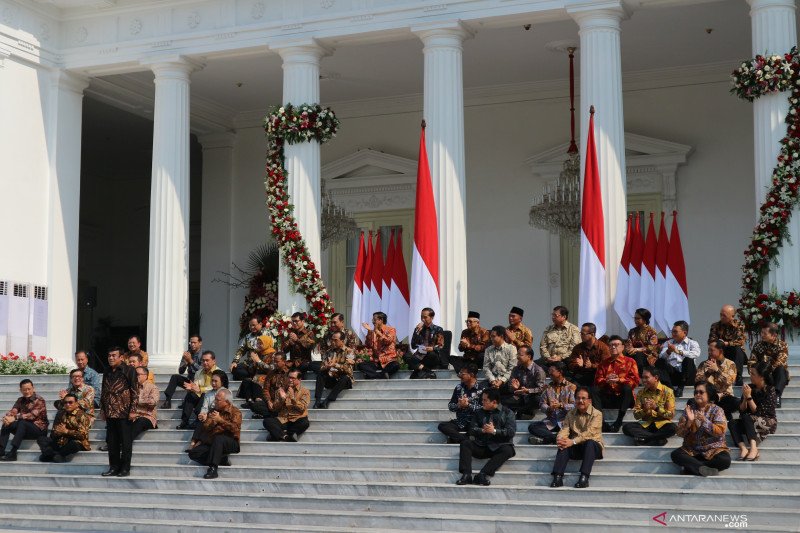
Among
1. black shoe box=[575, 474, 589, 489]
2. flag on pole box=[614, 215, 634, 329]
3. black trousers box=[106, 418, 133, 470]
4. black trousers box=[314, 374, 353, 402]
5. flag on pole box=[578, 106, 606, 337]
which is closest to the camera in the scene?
black shoe box=[575, 474, 589, 489]

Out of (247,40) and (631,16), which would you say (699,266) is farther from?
(247,40)

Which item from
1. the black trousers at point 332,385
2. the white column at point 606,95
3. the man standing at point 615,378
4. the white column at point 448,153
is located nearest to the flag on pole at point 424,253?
the white column at point 448,153

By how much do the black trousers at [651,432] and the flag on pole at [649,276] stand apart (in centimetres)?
391

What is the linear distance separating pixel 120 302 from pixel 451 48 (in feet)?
50.6

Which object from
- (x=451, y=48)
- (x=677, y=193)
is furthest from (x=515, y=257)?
(x=451, y=48)

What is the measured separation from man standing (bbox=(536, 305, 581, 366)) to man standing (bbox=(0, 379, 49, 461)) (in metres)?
6.65

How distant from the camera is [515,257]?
22.8 m

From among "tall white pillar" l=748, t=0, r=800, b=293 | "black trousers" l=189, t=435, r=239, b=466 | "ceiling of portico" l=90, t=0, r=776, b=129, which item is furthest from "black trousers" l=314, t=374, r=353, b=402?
"ceiling of portico" l=90, t=0, r=776, b=129

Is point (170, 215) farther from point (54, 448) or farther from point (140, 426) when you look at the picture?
point (54, 448)

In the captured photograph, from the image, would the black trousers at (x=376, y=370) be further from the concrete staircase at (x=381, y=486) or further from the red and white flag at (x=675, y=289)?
the red and white flag at (x=675, y=289)

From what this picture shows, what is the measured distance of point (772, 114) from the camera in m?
16.3

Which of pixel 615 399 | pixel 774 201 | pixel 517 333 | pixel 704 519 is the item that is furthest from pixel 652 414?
pixel 774 201

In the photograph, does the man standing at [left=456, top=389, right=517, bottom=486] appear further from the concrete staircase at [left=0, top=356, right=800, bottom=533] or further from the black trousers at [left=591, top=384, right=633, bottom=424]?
the black trousers at [left=591, top=384, right=633, bottom=424]

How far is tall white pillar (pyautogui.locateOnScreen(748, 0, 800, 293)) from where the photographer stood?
52.2 ft
